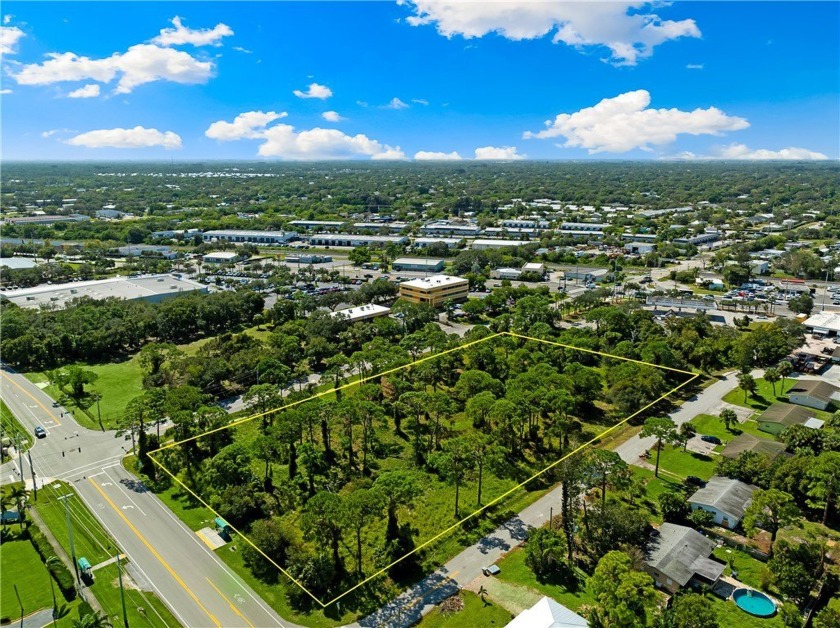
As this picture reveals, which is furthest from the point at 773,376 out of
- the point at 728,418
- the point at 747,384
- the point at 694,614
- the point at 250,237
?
the point at 250,237

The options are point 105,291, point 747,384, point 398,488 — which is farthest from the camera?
point 105,291

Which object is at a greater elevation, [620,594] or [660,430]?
[660,430]

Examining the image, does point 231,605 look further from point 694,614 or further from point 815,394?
point 815,394

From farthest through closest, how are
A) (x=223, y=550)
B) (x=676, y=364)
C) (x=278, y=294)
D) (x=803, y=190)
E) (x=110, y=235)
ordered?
(x=803, y=190) < (x=110, y=235) < (x=278, y=294) < (x=676, y=364) < (x=223, y=550)

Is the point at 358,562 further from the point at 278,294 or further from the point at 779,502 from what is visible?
the point at 278,294

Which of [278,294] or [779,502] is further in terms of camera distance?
[278,294]

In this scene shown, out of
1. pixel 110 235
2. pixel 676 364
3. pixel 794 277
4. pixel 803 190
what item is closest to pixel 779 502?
pixel 676 364

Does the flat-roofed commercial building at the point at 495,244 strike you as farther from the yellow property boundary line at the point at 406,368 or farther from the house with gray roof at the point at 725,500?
the house with gray roof at the point at 725,500
